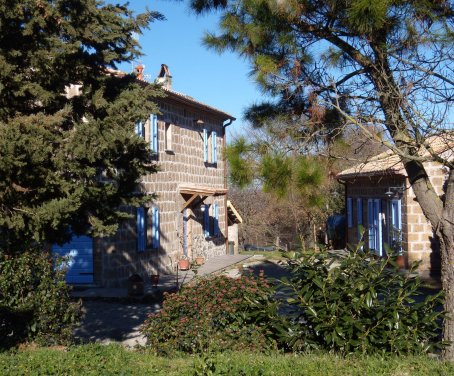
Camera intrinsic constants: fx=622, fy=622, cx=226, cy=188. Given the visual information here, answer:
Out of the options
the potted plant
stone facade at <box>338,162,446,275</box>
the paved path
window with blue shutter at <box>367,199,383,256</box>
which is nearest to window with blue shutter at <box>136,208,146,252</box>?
the paved path

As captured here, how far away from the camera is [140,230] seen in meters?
16.5

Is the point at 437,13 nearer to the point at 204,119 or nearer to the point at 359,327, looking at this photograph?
the point at 359,327

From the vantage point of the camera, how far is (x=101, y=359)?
18.7 ft

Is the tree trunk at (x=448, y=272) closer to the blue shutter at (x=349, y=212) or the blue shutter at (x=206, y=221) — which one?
the blue shutter at (x=206, y=221)

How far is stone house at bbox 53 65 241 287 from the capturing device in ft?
48.5

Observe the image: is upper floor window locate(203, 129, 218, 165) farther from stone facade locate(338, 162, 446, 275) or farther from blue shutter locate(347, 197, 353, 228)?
stone facade locate(338, 162, 446, 275)

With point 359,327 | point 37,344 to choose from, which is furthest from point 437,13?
point 37,344

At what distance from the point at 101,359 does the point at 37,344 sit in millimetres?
1533

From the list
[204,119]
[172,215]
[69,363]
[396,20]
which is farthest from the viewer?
[204,119]

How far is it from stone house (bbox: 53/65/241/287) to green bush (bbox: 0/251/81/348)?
20.2ft

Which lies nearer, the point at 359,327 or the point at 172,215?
the point at 359,327

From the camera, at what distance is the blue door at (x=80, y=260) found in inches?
575

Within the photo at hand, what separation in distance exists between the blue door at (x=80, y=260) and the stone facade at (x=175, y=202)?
18cm

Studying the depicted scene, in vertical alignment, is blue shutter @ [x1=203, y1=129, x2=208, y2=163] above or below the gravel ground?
above
